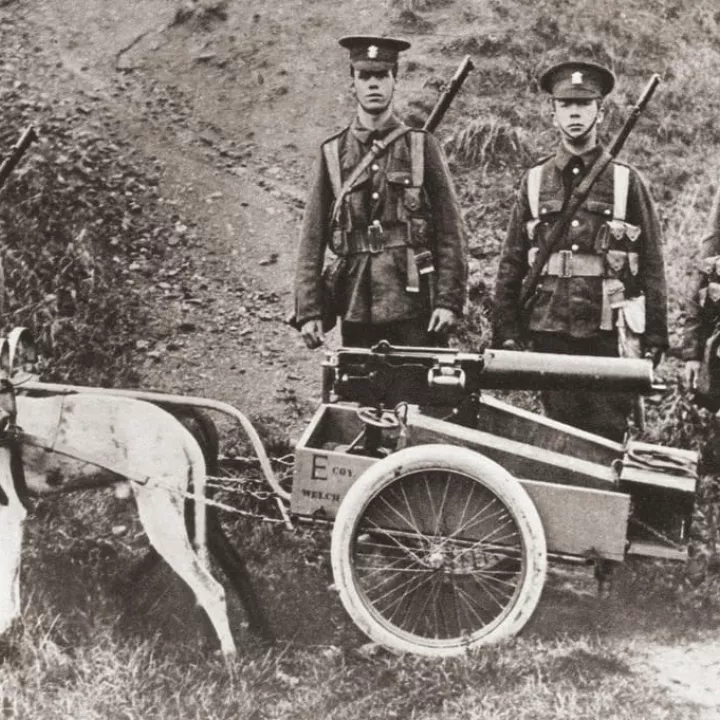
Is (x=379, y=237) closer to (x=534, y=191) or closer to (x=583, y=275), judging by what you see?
(x=534, y=191)

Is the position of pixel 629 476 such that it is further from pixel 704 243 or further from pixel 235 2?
pixel 235 2

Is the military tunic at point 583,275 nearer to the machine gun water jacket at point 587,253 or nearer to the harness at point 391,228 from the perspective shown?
the machine gun water jacket at point 587,253

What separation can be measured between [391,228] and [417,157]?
322mm

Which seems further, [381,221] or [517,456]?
[381,221]

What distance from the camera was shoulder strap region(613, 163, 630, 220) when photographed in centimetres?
426

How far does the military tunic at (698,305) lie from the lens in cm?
430

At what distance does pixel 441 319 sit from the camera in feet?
13.9

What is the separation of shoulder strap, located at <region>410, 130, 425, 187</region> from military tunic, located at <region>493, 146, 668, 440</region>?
1.68 ft

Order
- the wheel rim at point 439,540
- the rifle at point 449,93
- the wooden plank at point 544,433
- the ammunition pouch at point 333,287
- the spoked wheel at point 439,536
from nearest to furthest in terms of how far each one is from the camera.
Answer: the spoked wheel at point 439,536, the wheel rim at point 439,540, the wooden plank at point 544,433, the ammunition pouch at point 333,287, the rifle at point 449,93

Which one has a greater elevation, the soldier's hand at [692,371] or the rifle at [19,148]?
the rifle at [19,148]

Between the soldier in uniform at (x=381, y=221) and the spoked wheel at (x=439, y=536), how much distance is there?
98 cm

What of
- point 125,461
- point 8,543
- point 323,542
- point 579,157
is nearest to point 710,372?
point 579,157

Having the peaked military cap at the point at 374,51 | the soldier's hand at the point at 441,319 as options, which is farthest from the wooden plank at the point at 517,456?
the peaked military cap at the point at 374,51

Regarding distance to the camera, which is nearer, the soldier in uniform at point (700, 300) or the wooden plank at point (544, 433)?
the wooden plank at point (544, 433)
